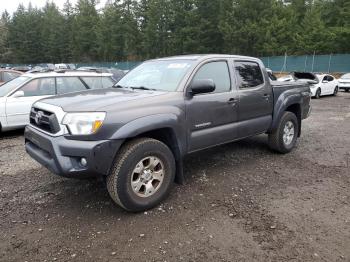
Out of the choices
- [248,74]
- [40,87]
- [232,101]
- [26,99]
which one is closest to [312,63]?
[40,87]

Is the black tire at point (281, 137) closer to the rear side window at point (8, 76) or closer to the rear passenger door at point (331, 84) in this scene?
the rear side window at point (8, 76)

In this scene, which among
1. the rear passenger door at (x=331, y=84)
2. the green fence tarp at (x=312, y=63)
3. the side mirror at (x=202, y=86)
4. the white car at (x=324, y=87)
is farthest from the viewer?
the green fence tarp at (x=312, y=63)

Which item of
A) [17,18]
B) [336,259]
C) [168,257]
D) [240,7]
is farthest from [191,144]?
[17,18]

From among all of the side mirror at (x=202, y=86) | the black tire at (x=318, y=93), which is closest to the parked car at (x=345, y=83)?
the black tire at (x=318, y=93)

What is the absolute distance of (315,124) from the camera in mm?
10086

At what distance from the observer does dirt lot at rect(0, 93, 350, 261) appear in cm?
330

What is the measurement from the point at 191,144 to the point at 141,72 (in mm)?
1562

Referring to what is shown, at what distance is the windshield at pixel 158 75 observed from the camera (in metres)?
4.61

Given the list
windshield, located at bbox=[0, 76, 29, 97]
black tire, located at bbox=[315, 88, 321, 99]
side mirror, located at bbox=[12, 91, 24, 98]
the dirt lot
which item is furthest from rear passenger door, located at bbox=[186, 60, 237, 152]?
black tire, located at bbox=[315, 88, 321, 99]

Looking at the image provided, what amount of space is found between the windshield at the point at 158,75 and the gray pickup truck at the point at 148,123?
16 mm

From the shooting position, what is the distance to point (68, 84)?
28.4 ft

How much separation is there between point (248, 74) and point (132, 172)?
9.38 ft

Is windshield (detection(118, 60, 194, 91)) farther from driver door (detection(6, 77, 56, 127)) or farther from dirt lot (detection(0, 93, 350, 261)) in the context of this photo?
driver door (detection(6, 77, 56, 127))

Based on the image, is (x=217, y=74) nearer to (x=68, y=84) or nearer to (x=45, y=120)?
(x=45, y=120)
